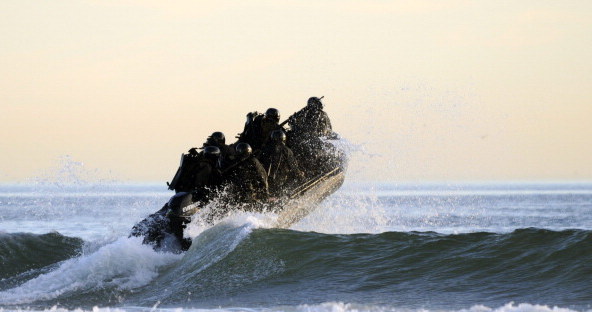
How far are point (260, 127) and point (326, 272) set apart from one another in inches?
206

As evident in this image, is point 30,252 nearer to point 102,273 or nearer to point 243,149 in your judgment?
point 102,273

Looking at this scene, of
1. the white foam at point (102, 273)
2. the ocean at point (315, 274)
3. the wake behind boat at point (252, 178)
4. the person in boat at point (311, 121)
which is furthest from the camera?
the person in boat at point (311, 121)

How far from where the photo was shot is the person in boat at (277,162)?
20.9 meters

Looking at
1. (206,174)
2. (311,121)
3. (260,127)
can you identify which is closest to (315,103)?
(311,121)

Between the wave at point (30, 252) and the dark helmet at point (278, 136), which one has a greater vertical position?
the dark helmet at point (278, 136)

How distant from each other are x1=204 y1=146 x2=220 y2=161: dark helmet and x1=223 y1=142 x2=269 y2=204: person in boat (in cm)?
37

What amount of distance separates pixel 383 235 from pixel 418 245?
1.28 m

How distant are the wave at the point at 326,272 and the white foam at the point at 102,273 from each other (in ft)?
0.07

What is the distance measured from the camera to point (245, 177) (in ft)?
66.7

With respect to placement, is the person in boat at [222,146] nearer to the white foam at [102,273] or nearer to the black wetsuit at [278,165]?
the black wetsuit at [278,165]

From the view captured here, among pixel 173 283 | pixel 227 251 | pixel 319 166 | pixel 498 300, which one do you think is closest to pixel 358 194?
pixel 319 166

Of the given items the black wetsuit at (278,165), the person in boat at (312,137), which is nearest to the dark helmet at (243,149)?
the black wetsuit at (278,165)

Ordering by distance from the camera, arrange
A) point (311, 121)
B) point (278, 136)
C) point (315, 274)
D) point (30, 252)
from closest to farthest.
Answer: point (315, 274), point (278, 136), point (311, 121), point (30, 252)

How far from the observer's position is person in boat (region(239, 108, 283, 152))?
Result: 22.2 m
